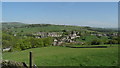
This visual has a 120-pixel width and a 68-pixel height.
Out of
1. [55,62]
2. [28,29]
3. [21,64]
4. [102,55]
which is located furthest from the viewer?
[28,29]

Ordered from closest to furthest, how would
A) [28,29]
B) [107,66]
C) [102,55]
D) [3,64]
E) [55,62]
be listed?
[3,64]
[107,66]
[55,62]
[102,55]
[28,29]

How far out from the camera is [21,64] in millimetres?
2322

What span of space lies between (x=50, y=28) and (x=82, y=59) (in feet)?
43.9

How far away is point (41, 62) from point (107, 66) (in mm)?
1438

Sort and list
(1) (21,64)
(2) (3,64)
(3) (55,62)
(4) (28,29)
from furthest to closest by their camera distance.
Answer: (4) (28,29)
(3) (55,62)
(1) (21,64)
(2) (3,64)

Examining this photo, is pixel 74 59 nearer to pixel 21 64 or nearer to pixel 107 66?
pixel 107 66

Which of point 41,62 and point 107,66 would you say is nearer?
point 107,66

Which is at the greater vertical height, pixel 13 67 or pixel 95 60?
pixel 13 67

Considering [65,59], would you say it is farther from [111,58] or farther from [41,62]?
[111,58]

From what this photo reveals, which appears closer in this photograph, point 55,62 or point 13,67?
point 13,67

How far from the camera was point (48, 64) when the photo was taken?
357 cm

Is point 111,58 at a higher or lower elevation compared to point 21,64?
lower

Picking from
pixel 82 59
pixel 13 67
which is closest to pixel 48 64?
pixel 82 59

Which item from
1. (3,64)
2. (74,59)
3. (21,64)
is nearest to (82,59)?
(74,59)
